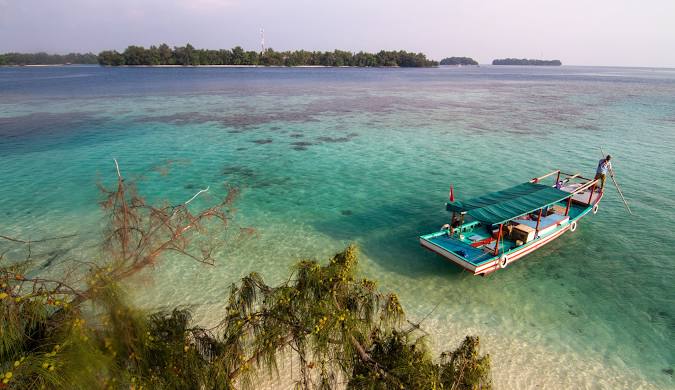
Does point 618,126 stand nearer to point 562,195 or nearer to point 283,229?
point 562,195

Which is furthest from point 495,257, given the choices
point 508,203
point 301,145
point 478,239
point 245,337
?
point 301,145

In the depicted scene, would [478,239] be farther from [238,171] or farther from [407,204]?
[238,171]

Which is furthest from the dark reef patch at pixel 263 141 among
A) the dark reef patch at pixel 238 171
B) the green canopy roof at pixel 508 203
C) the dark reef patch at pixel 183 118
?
the green canopy roof at pixel 508 203

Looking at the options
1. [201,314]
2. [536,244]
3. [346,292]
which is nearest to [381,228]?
[536,244]

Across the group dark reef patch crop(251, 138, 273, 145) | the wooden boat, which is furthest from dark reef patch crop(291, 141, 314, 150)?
the wooden boat

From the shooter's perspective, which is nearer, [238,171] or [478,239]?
[478,239]
